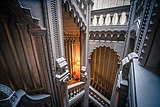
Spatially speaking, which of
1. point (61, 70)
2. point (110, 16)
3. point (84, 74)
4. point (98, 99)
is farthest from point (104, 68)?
point (61, 70)

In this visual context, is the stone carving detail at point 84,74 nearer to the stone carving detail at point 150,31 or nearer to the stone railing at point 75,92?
the stone railing at point 75,92

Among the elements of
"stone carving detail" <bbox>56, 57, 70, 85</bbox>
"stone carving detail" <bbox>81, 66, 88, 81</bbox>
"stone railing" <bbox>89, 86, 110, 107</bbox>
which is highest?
"stone carving detail" <bbox>56, 57, 70, 85</bbox>

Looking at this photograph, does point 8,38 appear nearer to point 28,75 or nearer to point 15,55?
point 15,55

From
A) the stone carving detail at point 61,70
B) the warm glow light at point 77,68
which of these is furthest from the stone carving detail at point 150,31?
the warm glow light at point 77,68

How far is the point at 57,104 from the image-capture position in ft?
10.1

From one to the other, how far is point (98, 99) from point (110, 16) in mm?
3639

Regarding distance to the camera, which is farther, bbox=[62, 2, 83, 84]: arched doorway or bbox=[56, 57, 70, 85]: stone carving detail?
bbox=[62, 2, 83, 84]: arched doorway

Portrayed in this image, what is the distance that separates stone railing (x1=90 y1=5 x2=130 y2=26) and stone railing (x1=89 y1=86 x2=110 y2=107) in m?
3.13

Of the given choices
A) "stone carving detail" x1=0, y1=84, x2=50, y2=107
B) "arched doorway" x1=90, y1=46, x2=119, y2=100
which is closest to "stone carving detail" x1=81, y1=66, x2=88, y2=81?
"arched doorway" x1=90, y1=46, x2=119, y2=100

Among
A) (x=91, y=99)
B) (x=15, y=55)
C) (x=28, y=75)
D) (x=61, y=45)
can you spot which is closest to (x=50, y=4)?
(x=61, y=45)

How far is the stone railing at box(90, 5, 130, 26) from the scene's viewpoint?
3186 millimetres

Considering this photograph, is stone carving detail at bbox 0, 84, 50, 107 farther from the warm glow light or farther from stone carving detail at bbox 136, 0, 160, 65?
the warm glow light

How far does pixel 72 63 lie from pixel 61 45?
292cm

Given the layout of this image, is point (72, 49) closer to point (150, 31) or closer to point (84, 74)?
point (84, 74)
